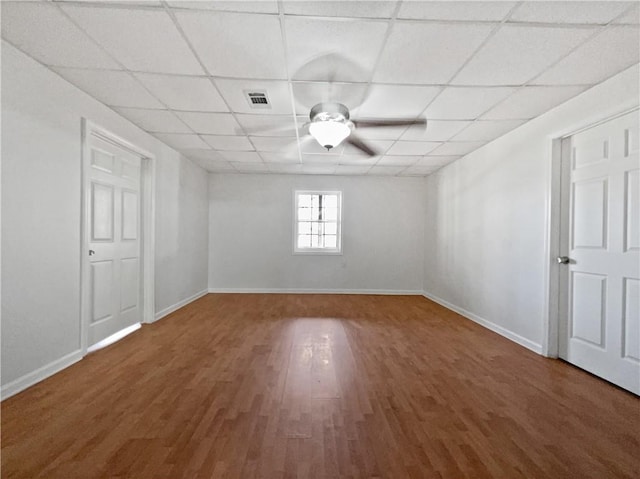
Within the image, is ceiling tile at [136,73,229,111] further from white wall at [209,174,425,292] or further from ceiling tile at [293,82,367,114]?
white wall at [209,174,425,292]

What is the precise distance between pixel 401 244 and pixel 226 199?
3834 mm

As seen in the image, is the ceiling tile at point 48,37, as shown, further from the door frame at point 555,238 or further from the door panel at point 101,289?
the door frame at point 555,238

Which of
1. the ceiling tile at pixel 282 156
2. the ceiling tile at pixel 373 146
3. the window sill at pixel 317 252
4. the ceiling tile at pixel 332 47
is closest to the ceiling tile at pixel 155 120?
the ceiling tile at pixel 282 156

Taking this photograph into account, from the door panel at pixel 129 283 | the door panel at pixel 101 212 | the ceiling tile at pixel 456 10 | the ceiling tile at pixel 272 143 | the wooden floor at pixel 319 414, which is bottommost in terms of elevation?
the wooden floor at pixel 319 414

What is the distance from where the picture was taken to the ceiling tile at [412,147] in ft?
14.3

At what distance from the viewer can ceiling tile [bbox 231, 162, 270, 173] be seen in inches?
228

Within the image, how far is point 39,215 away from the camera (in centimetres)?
247

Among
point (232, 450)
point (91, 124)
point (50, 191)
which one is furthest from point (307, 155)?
point (232, 450)

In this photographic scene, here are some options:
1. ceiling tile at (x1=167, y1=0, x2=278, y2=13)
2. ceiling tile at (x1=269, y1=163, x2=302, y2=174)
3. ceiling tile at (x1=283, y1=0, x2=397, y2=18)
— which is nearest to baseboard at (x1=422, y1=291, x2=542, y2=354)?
ceiling tile at (x1=283, y1=0, x2=397, y2=18)

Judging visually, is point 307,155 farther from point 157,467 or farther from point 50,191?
point 157,467

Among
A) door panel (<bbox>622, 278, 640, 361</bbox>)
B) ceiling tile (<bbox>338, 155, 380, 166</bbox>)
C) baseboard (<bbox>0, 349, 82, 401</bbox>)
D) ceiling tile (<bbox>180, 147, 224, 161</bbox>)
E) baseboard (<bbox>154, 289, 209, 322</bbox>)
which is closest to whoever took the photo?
baseboard (<bbox>0, 349, 82, 401</bbox>)

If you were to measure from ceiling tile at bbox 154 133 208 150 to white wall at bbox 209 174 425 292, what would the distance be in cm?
189

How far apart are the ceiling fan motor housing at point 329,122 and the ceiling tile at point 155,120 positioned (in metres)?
1.65

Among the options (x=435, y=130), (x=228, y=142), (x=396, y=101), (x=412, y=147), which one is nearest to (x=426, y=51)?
(x=396, y=101)
